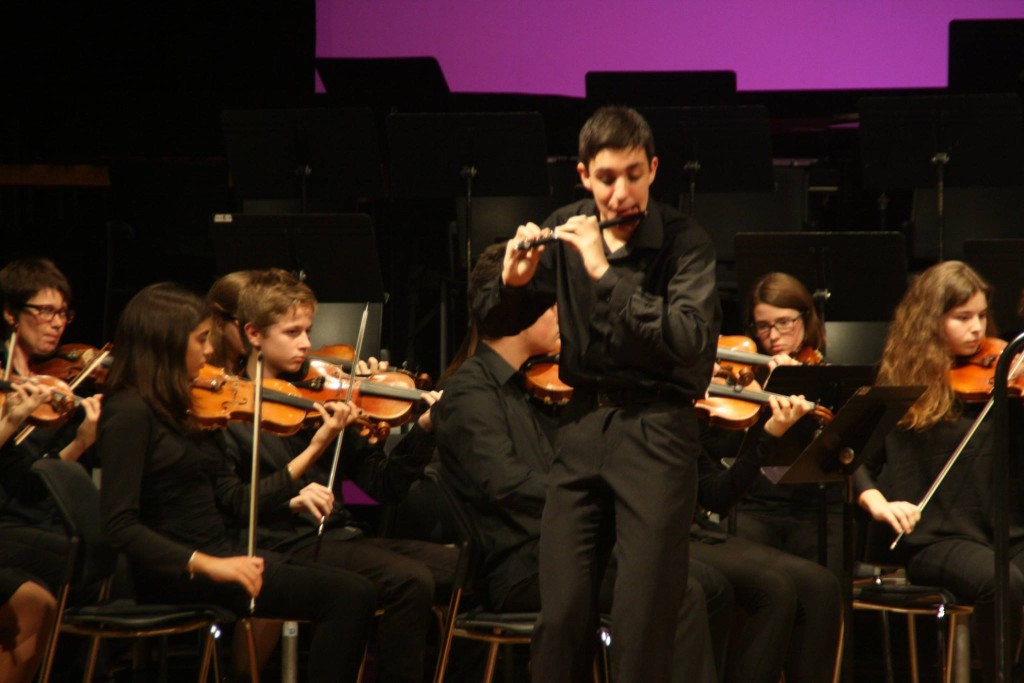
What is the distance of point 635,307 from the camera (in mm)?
2408

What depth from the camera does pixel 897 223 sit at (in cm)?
561

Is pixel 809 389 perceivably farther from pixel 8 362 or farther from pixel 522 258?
pixel 8 362

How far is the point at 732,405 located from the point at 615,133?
145cm

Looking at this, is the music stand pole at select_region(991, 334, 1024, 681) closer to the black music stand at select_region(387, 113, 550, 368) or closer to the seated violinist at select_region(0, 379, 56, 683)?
the seated violinist at select_region(0, 379, 56, 683)

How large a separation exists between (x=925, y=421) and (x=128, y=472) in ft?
7.08

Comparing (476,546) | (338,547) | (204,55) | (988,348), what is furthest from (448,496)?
(204,55)

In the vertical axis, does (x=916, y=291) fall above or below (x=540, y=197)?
below

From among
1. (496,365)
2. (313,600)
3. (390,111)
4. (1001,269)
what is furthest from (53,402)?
(1001,269)

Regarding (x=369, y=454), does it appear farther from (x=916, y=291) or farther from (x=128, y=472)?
(x=916, y=291)

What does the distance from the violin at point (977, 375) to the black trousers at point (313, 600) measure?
1.77m

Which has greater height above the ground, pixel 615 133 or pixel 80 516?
pixel 615 133

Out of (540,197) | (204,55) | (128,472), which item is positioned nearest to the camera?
(128,472)

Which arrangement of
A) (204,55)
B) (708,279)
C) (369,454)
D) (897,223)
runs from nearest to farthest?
(708,279) < (369,454) < (897,223) < (204,55)

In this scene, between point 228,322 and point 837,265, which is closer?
point 228,322
